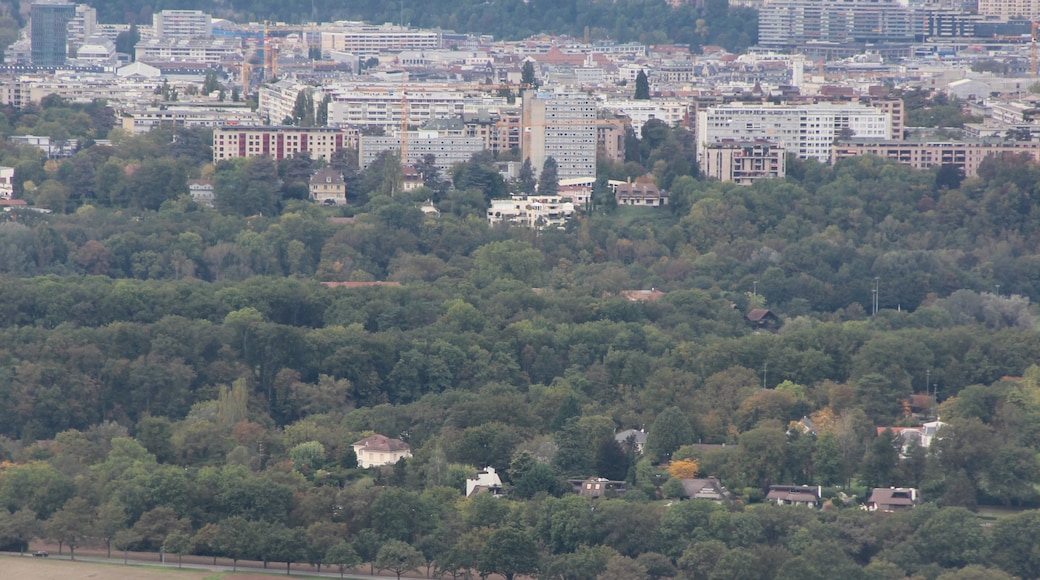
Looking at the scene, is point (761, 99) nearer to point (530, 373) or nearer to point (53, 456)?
point (530, 373)

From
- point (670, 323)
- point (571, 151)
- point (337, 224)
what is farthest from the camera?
point (571, 151)

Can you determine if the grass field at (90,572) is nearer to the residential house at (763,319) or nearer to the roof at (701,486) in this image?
the roof at (701,486)

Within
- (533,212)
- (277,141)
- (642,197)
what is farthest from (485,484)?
(277,141)

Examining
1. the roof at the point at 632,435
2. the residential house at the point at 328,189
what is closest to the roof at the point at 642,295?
the roof at the point at 632,435

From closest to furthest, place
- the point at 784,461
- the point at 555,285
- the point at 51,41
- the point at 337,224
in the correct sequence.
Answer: the point at 784,461 < the point at 555,285 < the point at 337,224 < the point at 51,41

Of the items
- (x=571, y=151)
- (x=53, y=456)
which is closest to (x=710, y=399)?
(x=53, y=456)

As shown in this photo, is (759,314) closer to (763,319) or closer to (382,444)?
(763,319)
